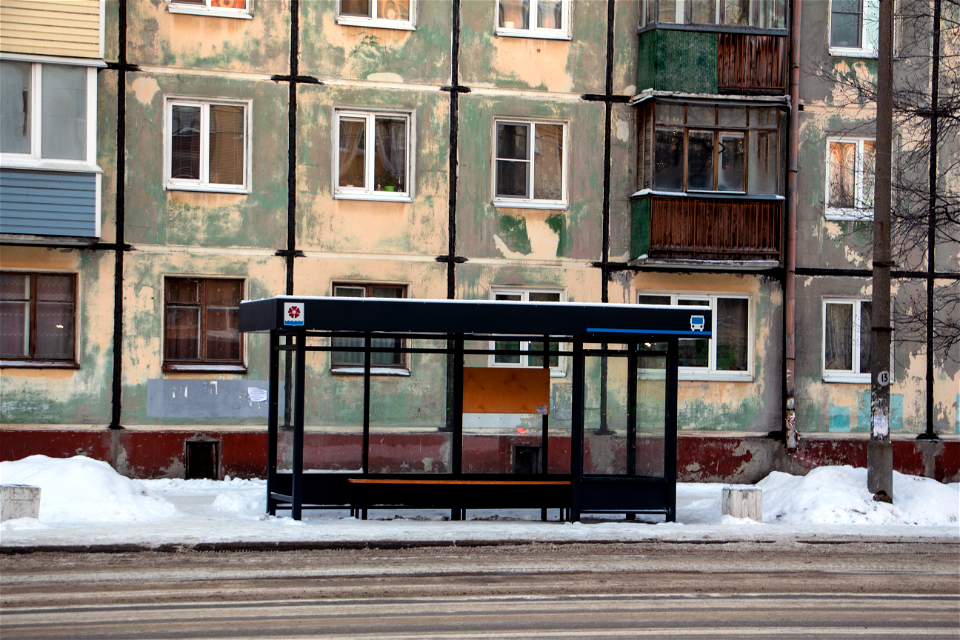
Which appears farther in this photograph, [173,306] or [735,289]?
[735,289]

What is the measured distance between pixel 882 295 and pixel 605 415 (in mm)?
4360

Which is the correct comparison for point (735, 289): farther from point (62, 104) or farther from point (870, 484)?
point (62, 104)

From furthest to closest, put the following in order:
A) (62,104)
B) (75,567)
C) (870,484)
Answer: (62,104)
(870,484)
(75,567)

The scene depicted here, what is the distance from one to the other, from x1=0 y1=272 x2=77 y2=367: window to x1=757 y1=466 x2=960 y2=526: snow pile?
1149 cm

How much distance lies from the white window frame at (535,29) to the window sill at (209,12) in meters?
4.36

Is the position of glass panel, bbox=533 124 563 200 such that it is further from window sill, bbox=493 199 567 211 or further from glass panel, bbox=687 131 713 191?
glass panel, bbox=687 131 713 191

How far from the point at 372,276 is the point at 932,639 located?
41.5ft

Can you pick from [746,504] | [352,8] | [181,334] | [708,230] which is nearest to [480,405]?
[746,504]

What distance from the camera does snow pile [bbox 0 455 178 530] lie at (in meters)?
12.6

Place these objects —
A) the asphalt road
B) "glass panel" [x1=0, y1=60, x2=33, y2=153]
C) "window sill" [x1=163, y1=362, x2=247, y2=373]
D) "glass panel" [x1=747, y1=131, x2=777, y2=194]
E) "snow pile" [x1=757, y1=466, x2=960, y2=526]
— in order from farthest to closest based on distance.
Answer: "glass panel" [x1=747, y1=131, x2=777, y2=194], "window sill" [x1=163, y1=362, x2=247, y2=373], "glass panel" [x1=0, y1=60, x2=33, y2=153], "snow pile" [x1=757, y1=466, x2=960, y2=526], the asphalt road

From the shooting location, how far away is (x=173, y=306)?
1836cm

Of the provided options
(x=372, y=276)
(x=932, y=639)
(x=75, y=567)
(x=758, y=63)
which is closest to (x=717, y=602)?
(x=932, y=639)

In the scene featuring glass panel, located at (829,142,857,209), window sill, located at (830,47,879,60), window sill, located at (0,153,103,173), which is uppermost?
window sill, located at (830,47,879,60)

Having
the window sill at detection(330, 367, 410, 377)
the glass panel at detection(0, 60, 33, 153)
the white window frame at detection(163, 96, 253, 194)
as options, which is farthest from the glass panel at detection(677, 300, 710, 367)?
the glass panel at detection(0, 60, 33, 153)
